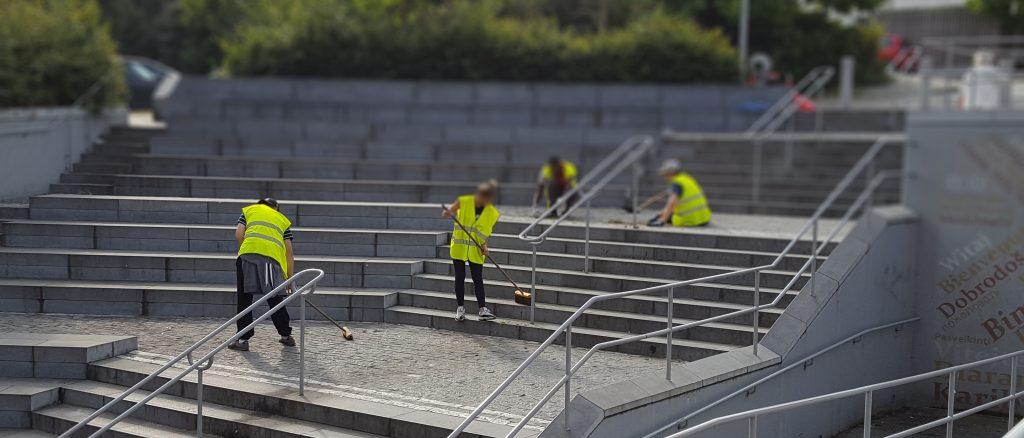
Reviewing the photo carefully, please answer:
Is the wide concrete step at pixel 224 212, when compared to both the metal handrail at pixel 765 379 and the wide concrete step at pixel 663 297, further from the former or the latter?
the metal handrail at pixel 765 379

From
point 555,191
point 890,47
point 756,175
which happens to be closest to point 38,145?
point 555,191

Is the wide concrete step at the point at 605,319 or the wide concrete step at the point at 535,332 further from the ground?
the wide concrete step at the point at 605,319

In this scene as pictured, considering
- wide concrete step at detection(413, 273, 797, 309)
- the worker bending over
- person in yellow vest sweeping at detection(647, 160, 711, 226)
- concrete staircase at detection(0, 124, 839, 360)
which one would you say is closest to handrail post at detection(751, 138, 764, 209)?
person in yellow vest sweeping at detection(647, 160, 711, 226)

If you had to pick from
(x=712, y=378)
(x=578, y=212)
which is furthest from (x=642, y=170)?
(x=712, y=378)

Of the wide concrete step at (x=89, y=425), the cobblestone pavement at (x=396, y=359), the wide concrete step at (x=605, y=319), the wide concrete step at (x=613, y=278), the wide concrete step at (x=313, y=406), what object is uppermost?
the wide concrete step at (x=613, y=278)

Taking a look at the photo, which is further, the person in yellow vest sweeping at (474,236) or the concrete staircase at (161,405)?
the person in yellow vest sweeping at (474,236)

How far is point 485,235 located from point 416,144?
632cm

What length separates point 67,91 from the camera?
16.6m

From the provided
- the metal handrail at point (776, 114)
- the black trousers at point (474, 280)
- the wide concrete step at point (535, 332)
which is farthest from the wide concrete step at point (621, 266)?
the metal handrail at point (776, 114)

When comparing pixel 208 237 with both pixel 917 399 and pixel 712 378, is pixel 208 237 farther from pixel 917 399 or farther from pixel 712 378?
pixel 917 399

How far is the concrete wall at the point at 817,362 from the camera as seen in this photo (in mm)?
7840

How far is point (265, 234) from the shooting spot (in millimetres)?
9602

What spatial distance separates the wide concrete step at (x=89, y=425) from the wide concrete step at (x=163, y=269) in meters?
2.91

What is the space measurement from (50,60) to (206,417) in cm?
1024
